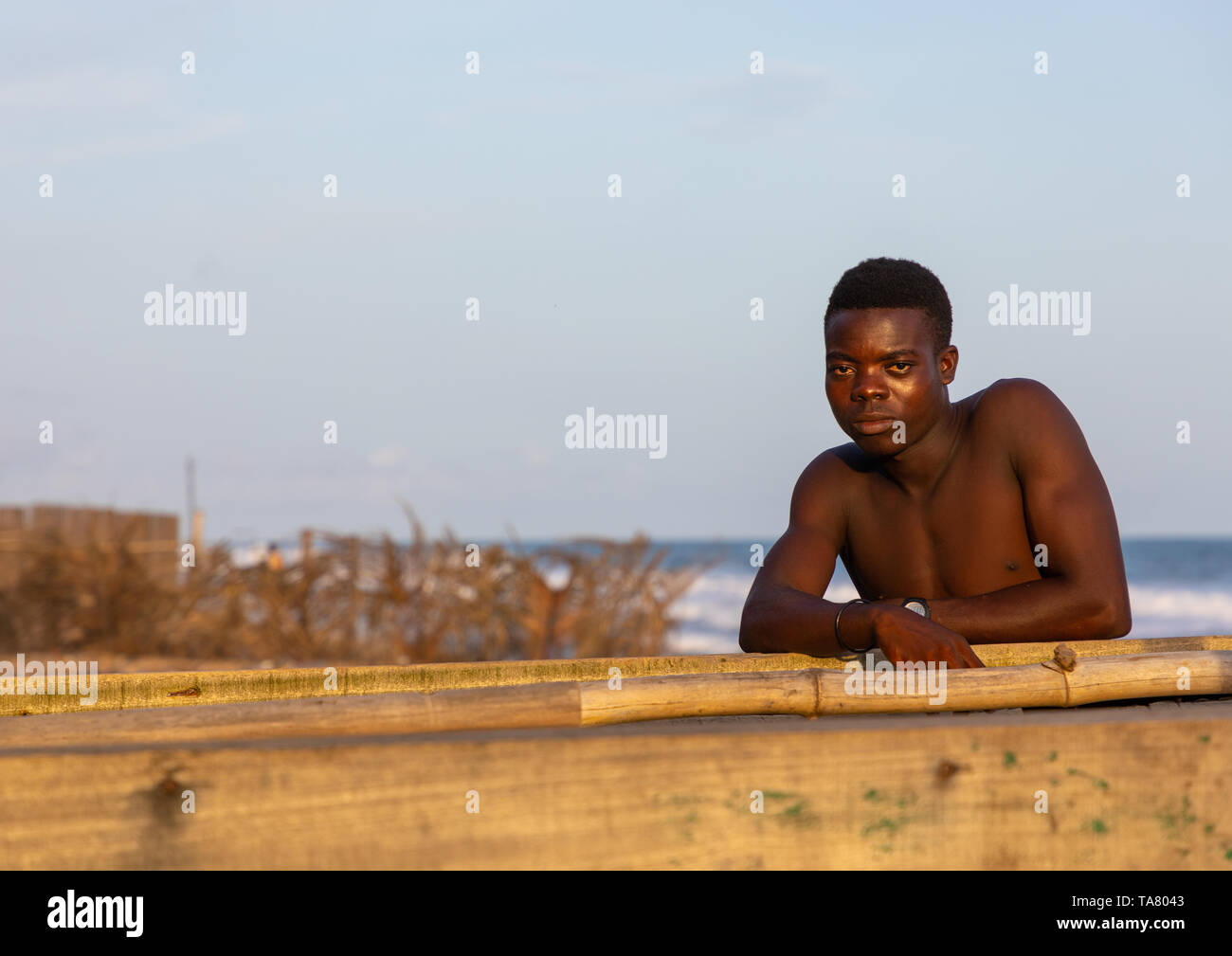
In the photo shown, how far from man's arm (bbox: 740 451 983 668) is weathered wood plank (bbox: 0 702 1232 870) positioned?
0.67 meters

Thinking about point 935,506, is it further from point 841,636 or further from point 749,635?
point 841,636

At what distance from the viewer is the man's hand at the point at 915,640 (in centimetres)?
218

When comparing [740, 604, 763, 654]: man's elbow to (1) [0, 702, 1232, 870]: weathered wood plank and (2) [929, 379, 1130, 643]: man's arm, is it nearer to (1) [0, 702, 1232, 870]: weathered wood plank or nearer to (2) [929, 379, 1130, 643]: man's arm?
(2) [929, 379, 1130, 643]: man's arm

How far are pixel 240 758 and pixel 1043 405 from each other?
7.42ft

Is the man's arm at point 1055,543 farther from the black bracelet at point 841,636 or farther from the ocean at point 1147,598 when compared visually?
the ocean at point 1147,598

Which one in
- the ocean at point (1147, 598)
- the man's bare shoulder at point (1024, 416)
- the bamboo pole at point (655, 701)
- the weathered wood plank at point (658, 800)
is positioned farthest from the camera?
the ocean at point (1147, 598)

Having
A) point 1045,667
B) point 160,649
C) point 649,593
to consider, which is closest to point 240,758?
point 1045,667

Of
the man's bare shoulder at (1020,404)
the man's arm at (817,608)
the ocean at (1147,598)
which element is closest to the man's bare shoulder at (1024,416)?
the man's bare shoulder at (1020,404)

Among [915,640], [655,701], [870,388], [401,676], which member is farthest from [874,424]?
[655,701]

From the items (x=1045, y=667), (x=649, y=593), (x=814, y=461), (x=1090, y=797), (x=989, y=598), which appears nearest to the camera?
(x=1090, y=797)

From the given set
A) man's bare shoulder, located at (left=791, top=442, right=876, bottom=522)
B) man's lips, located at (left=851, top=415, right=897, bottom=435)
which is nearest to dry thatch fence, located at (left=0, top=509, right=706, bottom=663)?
man's bare shoulder, located at (left=791, top=442, right=876, bottom=522)

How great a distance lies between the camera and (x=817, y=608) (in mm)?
2721
